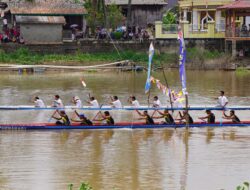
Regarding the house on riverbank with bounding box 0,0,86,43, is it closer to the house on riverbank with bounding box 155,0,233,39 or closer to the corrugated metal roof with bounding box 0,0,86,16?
the corrugated metal roof with bounding box 0,0,86,16

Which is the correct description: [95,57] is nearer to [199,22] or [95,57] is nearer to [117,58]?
[117,58]

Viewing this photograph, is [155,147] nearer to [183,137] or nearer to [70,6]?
[183,137]

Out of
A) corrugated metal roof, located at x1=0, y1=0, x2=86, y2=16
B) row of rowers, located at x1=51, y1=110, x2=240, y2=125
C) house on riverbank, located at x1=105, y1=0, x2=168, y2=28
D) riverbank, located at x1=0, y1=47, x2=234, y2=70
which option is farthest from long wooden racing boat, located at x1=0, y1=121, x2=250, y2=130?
house on riverbank, located at x1=105, y1=0, x2=168, y2=28

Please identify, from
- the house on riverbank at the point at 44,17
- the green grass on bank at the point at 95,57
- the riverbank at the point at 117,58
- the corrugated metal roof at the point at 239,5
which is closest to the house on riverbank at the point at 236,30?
the corrugated metal roof at the point at 239,5

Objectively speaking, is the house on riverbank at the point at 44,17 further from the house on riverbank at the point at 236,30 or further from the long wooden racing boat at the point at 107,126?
the long wooden racing boat at the point at 107,126

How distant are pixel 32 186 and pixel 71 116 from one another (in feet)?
33.9

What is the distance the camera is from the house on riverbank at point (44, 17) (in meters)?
50.6

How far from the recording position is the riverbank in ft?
156

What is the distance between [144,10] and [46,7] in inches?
367

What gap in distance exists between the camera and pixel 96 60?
4834cm

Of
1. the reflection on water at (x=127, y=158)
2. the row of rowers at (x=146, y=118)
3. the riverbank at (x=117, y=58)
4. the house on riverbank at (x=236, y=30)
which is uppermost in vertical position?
the house on riverbank at (x=236, y=30)

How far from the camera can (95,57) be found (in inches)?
1928

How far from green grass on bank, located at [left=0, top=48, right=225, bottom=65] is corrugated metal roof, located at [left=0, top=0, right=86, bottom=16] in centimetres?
405

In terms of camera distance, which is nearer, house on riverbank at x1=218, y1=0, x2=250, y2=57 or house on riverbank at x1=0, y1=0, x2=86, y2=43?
house on riverbank at x1=218, y1=0, x2=250, y2=57
